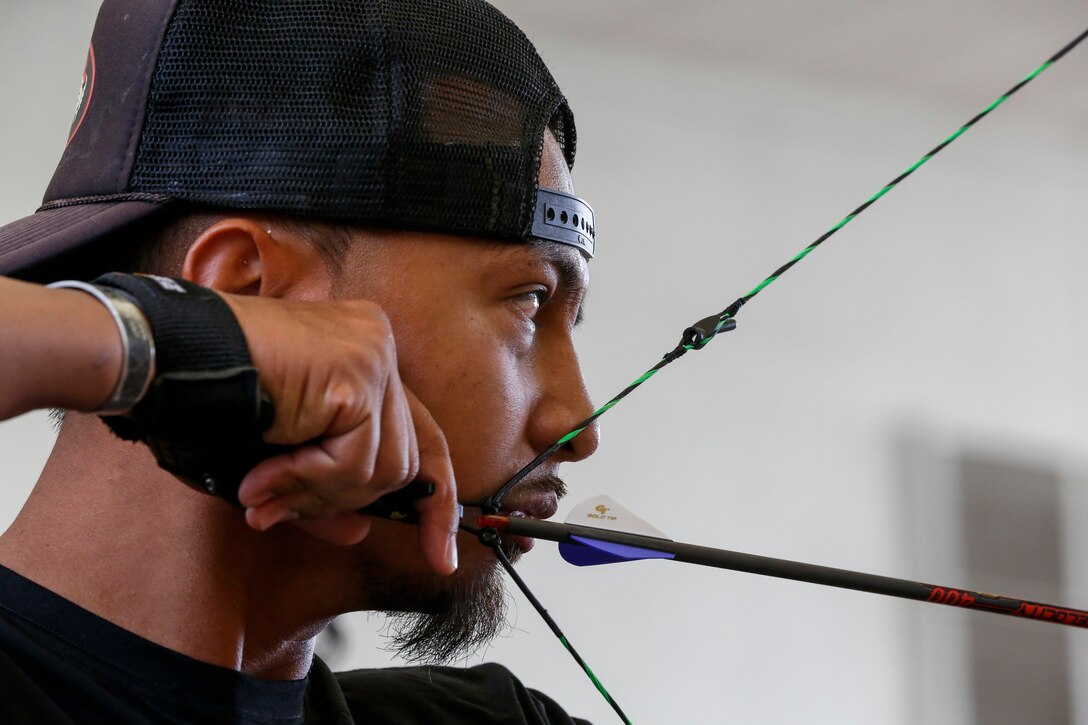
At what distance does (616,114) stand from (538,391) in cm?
166

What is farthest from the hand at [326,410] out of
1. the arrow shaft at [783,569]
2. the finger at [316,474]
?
the arrow shaft at [783,569]

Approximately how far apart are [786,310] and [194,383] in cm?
223

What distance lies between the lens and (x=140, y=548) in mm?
918

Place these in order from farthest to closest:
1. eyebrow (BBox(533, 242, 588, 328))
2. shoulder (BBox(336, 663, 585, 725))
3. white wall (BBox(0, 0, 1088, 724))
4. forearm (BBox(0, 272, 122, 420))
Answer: white wall (BBox(0, 0, 1088, 724)), shoulder (BBox(336, 663, 585, 725)), eyebrow (BBox(533, 242, 588, 328)), forearm (BBox(0, 272, 122, 420))

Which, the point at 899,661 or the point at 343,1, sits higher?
the point at 343,1

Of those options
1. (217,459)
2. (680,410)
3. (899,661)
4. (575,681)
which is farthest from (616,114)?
(217,459)

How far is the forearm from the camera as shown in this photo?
0.62 meters

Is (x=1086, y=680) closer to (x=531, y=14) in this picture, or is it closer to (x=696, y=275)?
(x=696, y=275)

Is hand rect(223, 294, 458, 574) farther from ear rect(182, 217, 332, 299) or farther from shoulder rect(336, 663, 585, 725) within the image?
shoulder rect(336, 663, 585, 725)

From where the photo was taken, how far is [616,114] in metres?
2.61

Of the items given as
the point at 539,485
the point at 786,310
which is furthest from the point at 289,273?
the point at 786,310

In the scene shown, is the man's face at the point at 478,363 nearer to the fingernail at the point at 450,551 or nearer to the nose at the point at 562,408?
the nose at the point at 562,408

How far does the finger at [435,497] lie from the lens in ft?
2.65

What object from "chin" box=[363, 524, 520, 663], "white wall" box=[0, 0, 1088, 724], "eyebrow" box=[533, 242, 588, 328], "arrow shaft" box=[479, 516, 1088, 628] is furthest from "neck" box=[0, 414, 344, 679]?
"white wall" box=[0, 0, 1088, 724]
